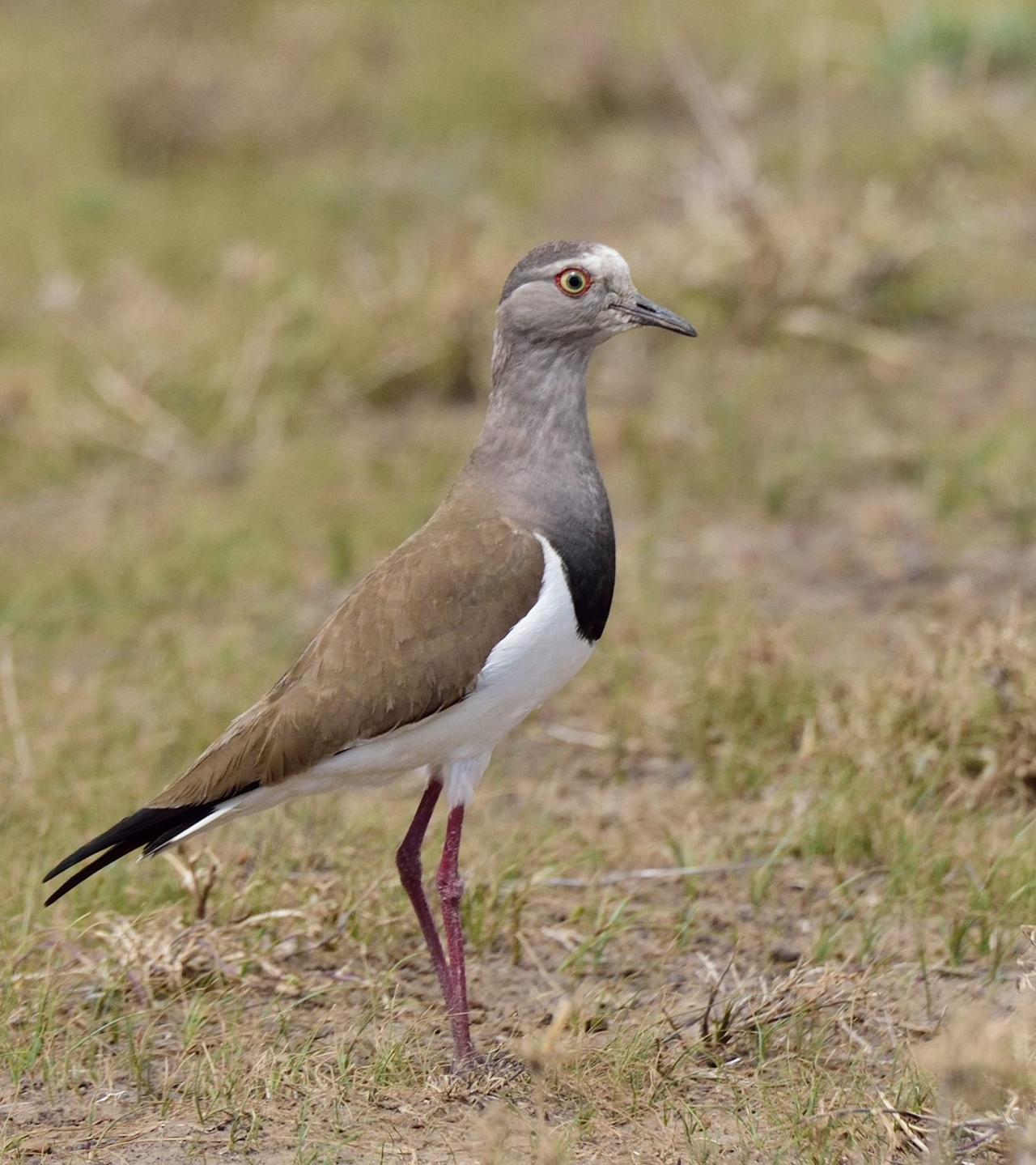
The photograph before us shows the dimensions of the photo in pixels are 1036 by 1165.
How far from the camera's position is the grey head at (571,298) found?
4.28m

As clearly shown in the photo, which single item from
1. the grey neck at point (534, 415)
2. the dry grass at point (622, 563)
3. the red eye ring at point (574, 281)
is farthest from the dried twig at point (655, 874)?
the red eye ring at point (574, 281)

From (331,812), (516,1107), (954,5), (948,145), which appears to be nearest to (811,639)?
(331,812)

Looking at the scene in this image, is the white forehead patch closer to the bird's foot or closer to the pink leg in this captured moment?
the pink leg

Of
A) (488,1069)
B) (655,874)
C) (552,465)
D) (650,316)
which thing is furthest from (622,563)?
(488,1069)

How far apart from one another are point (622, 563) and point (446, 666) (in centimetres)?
281

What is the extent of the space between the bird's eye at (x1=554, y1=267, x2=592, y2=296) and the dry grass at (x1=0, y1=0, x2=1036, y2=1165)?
1.41 metres

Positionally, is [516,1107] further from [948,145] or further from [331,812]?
[948,145]

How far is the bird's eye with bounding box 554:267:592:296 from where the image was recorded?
4281mm

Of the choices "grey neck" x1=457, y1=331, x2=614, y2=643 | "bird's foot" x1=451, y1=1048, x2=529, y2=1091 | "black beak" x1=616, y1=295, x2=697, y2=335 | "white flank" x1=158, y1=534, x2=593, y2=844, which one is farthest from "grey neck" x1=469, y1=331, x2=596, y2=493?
"bird's foot" x1=451, y1=1048, x2=529, y2=1091

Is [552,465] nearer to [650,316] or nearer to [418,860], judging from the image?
[650,316]

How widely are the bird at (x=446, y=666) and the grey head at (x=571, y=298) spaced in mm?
202

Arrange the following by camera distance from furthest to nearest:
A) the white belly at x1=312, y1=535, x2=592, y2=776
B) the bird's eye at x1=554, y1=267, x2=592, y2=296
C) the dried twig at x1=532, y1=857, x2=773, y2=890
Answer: the dried twig at x1=532, y1=857, x2=773, y2=890 < the bird's eye at x1=554, y1=267, x2=592, y2=296 < the white belly at x1=312, y1=535, x2=592, y2=776

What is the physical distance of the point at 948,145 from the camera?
31.2 feet

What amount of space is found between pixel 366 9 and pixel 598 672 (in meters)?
8.11
